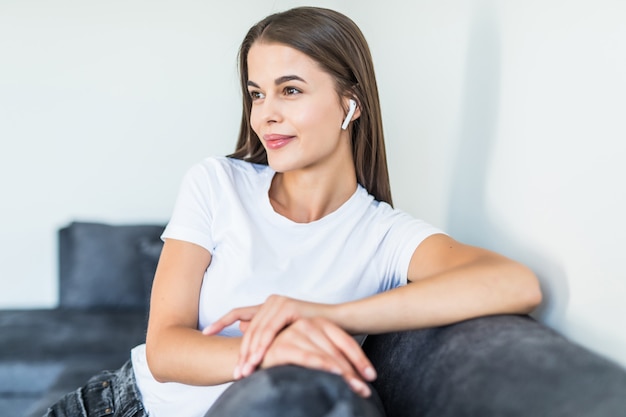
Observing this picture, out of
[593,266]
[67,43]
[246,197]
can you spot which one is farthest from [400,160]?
[67,43]

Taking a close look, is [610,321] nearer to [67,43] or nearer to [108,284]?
[108,284]

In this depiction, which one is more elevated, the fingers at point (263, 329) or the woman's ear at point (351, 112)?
the woman's ear at point (351, 112)

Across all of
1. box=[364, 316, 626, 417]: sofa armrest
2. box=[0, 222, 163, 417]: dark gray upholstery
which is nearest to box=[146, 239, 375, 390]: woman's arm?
box=[364, 316, 626, 417]: sofa armrest

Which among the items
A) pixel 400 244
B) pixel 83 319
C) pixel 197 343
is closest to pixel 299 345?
pixel 197 343

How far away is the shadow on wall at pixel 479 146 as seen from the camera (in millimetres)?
1389

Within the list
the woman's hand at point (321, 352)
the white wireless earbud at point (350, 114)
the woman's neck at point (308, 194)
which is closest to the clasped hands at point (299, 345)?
the woman's hand at point (321, 352)

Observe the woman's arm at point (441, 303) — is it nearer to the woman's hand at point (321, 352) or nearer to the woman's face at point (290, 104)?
the woman's hand at point (321, 352)

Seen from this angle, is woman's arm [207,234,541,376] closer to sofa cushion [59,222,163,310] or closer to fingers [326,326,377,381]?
fingers [326,326,377,381]

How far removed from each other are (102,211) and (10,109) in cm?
58

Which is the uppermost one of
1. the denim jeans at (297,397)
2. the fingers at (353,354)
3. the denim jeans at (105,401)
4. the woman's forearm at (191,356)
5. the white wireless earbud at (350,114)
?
the white wireless earbud at (350,114)

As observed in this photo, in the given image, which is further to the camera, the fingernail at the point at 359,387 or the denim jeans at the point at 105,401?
the denim jeans at the point at 105,401

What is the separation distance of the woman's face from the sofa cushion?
4.21 ft

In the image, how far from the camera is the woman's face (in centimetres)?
143

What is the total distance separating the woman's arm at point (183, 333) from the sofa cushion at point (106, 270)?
1318 millimetres
